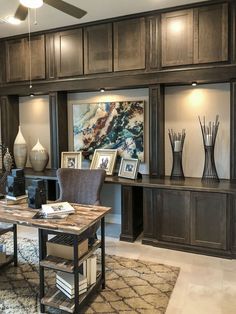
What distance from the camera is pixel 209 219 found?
327cm

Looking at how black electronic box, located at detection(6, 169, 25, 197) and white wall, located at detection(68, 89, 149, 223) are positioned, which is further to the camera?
white wall, located at detection(68, 89, 149, 223)

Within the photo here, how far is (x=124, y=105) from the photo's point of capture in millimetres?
4180

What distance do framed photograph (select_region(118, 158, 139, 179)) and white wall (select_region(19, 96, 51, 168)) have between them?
1386 millimetres

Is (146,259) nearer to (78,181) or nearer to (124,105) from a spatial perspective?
(78,181)

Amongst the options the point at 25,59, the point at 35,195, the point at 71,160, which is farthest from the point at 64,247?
the point at 25,59

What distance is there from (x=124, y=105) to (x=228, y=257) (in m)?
2.35

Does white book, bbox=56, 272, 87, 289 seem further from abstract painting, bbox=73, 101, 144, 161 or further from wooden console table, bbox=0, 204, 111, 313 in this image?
abstract painting, bbox=73, 101, 144, 161

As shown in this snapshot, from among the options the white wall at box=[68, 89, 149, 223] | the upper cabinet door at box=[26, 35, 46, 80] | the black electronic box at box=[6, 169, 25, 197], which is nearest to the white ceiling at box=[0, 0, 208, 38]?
the upper cabinet door at box=[26, 35, 46, 80]

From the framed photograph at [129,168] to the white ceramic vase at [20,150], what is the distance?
5.41ft

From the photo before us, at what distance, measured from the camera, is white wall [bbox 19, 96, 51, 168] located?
15.8ft

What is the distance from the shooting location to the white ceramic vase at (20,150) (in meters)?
4.58

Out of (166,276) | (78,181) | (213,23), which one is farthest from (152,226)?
(213,23)

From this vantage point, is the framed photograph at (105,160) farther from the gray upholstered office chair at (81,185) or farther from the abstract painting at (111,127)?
the gray upholstered office chair at (81,185)

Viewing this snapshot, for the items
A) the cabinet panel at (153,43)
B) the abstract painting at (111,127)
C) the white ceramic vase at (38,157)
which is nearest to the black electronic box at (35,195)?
the abstract painting at (111,127)
